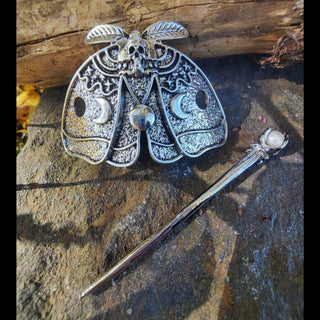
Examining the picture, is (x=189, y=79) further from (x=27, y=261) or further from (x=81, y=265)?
(x=27, y=261)

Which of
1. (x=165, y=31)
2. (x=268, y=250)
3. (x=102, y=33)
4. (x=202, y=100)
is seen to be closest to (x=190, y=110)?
(x=202, y=100)

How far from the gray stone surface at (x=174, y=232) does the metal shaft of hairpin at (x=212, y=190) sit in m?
0.07

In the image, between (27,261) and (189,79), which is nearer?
(27,261)

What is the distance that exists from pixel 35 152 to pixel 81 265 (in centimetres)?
84

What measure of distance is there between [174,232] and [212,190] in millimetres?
348

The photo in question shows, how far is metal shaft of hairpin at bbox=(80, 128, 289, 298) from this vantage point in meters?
1.30

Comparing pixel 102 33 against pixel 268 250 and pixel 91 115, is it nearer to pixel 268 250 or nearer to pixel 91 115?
pixel 91 115

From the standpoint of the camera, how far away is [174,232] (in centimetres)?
144

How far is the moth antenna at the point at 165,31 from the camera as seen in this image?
4.66 feet

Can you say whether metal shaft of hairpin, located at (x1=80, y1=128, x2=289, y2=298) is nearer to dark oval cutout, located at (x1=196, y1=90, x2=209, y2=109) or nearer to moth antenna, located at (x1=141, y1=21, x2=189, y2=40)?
dark oval cutout, located at (x1=196, y1=90, x2=209, y2=109)

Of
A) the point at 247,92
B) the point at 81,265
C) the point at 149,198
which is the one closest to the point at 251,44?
the point at 247,92

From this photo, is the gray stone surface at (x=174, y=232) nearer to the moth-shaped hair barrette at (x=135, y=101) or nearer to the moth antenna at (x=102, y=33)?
the moth-shaped hair barrette at (x=135, y=101)

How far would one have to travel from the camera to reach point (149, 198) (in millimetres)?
1486

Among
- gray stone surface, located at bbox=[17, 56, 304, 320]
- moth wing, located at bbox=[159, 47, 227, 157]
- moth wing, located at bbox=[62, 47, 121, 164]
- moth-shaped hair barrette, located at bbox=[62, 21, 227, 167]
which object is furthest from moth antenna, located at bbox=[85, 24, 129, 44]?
gray stone surface, located at bbox=[17, 56, 304, 320]
